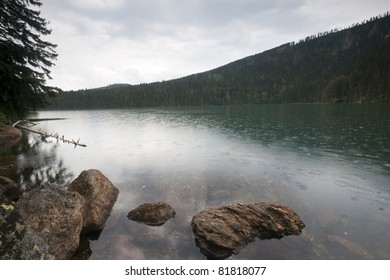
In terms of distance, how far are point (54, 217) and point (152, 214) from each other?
4377mm

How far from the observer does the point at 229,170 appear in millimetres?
20031

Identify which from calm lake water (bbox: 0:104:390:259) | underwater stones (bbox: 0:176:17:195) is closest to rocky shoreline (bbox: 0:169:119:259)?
calm lake water (bbox: 0:104:390:259)

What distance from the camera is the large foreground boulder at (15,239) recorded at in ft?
19.5

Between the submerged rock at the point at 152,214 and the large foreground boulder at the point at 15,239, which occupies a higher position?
the large foreground boulder at the point at 15,239

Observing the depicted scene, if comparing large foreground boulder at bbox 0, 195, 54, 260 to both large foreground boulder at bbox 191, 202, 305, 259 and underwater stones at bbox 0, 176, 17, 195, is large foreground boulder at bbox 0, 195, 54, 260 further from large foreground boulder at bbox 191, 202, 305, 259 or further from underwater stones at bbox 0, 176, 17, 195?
underwater stones at bbox 0, 176, 17, 195

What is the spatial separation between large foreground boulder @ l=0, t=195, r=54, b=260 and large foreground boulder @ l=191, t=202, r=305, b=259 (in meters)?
5.70

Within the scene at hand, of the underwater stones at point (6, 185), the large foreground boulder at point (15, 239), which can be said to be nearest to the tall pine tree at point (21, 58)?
the underwater stones at point (6, 185)

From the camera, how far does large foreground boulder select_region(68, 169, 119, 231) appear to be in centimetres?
1112

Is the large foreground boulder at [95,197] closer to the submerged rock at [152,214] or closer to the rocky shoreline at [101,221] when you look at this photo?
the rocky shoreline at [101,221]

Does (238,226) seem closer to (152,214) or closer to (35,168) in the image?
(152,214)

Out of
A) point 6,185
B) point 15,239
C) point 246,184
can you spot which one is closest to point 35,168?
point 6,185

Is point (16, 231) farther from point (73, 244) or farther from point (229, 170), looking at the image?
point (229, 170)

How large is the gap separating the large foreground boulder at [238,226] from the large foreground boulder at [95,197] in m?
4.77

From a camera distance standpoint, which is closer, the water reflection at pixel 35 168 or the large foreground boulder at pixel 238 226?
the large foreground boulder at pixel 238 226
